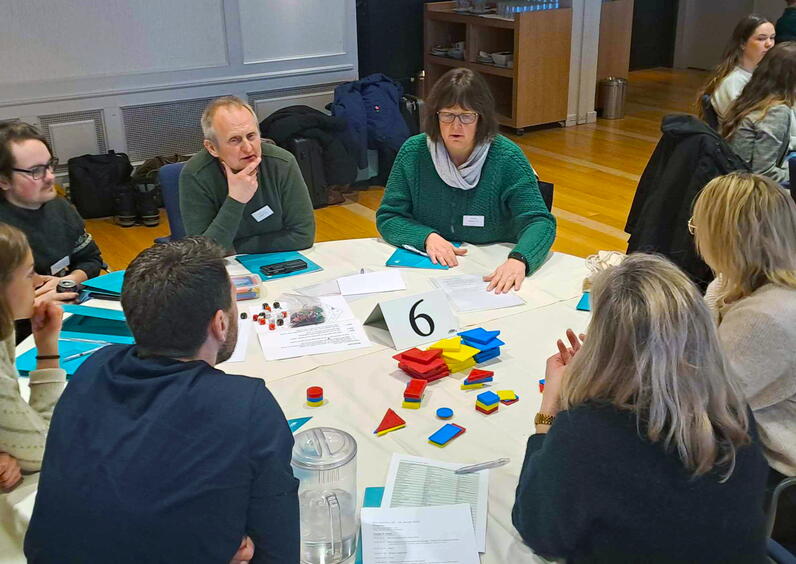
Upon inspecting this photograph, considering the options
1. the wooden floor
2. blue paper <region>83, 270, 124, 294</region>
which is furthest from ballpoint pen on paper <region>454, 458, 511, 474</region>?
the wooden floor

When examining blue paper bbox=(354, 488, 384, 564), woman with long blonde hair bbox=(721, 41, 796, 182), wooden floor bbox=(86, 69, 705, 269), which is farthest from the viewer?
wooden floor bbox=(86, 69, 705, 269)

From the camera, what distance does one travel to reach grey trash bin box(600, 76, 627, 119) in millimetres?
7668

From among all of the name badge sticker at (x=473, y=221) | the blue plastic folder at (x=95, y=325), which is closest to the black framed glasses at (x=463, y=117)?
the name badge sticker at (x=473, y=221)

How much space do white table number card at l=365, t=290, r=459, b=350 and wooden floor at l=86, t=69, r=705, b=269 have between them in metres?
2.49

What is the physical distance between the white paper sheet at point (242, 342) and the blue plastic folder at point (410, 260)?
629 mm

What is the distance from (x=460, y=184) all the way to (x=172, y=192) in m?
1.15

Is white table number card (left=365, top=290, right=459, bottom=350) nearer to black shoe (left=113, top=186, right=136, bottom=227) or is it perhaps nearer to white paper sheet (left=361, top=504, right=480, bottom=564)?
white paper sheet (left=361, top=504, right=480, bottom=564)

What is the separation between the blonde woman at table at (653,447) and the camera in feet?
4.22

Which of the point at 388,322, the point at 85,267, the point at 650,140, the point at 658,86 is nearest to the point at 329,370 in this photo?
the point at 388,322

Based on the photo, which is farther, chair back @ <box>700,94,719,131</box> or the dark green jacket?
the dark green jacket

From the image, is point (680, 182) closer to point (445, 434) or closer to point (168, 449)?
point (445, 434)

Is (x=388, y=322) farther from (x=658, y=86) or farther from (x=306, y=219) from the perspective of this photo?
(x=658, y=86)

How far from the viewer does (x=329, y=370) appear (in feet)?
6.93

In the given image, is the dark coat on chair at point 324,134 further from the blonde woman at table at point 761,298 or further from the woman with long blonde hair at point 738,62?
the blonde woman at table at point 761,298
